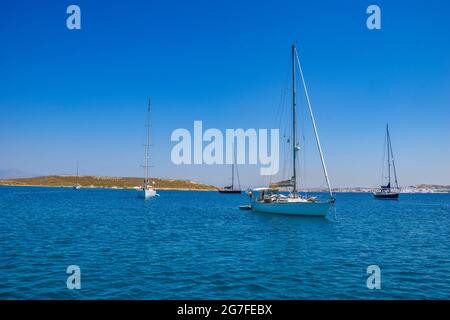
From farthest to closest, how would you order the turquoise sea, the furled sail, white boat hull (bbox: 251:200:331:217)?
the furled sail < white boat hull (bbox: 251:200:331:217) < the turquoise sea

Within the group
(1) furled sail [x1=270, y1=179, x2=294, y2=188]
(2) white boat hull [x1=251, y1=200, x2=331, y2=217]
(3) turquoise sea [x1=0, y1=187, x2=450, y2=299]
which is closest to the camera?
(3) turquoise sea [x1=0, y1=187, x2=450, y2=299]

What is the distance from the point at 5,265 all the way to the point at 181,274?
10252 millimetres

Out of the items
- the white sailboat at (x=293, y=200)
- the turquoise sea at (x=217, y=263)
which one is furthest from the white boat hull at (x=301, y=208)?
the turquoise sea at (x=217, y=263)

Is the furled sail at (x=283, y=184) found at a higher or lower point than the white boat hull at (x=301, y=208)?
higher

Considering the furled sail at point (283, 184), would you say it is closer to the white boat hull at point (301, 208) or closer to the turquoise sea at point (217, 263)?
the white boat hull at point (301, 208)

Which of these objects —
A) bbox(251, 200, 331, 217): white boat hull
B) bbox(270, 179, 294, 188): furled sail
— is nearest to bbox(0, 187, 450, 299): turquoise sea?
bbox(251, 200, 331, 217): white boat hull

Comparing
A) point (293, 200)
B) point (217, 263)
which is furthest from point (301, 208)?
point (217, 263)

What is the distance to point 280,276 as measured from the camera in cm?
1856

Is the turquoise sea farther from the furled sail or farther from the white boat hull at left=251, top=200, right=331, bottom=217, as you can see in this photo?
the furled sail

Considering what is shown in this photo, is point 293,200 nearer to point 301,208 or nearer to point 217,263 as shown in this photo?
point 301,208

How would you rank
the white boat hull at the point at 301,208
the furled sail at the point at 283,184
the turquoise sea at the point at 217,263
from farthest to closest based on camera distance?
1. the furled sail at the point at 283,184
2. the white boat hull at the point at 301,208
3. the turquoise sea at the point at 217,263

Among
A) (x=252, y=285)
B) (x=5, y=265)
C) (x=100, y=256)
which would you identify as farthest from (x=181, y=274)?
(x=5, y=265)

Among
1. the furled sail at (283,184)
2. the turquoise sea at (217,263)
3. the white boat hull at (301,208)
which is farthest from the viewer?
the furled sail at (283,184)

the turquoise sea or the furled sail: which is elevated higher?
the furled sail
